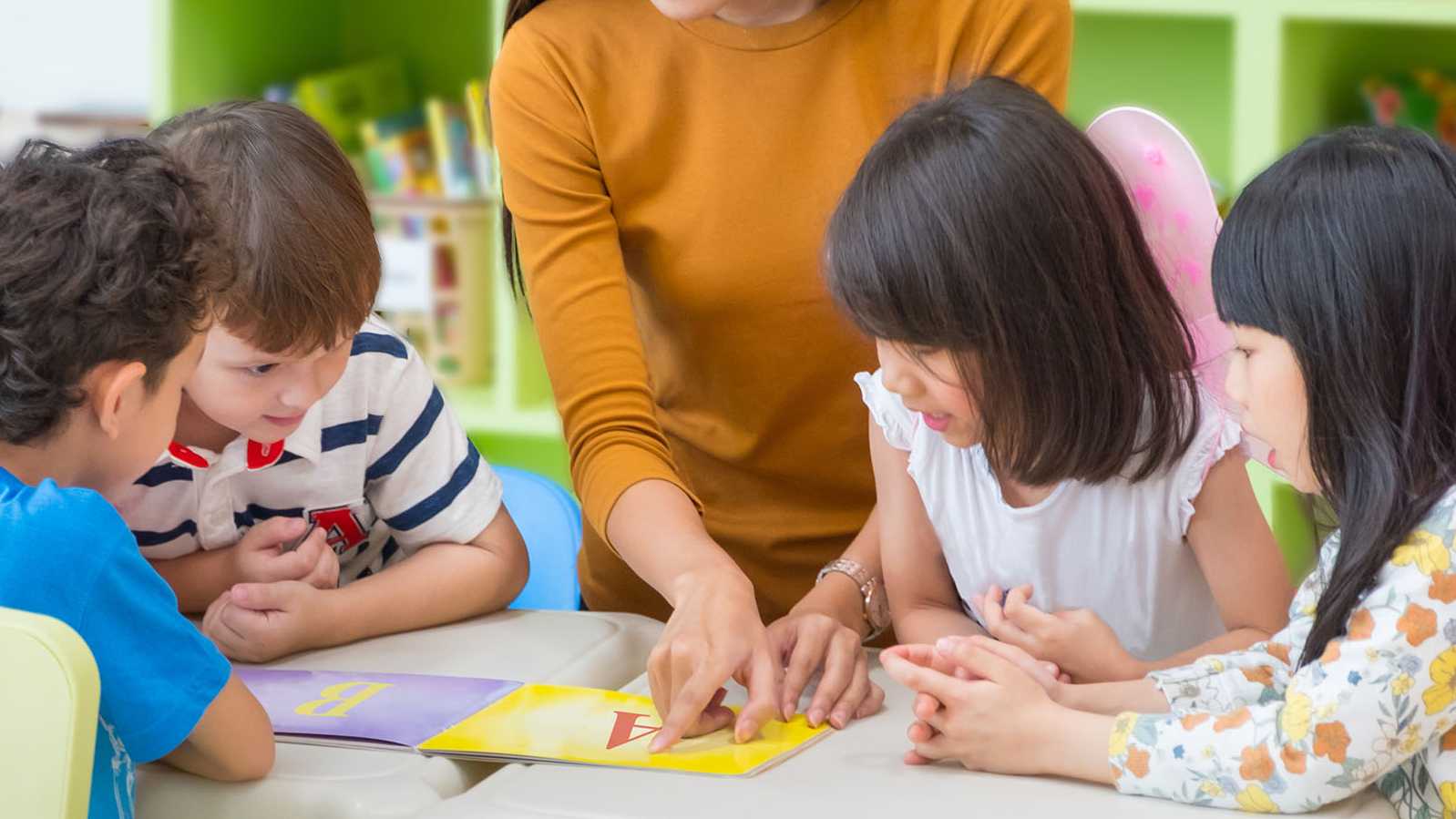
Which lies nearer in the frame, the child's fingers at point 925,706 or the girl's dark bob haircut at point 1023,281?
the child's fingers at point 925,706

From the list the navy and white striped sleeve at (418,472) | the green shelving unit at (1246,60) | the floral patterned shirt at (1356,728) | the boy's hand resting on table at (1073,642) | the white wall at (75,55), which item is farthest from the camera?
the white wall at (75,55)

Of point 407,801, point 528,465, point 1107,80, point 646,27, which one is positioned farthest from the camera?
point 528,465

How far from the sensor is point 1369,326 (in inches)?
32.5

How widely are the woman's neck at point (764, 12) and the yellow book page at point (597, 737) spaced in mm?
513

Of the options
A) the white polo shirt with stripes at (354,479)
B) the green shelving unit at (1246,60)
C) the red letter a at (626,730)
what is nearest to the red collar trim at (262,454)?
the white polo shirt with stripes at (354,479)

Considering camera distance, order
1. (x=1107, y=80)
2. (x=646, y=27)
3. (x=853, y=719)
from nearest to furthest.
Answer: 1. (x=853, y=719)
2. (x=646, y=27)
3. (x=1107, y=80)

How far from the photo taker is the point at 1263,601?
3.34 feet

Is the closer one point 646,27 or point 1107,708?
point 1107,708

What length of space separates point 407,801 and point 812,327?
20.2 inches

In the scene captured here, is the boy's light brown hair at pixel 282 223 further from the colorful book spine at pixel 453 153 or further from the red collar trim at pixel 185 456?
the colorful book spine at pixel 453 153

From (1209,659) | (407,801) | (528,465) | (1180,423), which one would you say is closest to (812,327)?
(1180,423)

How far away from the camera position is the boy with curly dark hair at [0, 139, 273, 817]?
82 centimetres

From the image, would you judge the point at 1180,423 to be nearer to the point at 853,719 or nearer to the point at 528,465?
the point at 853,719

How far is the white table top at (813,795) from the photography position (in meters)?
0.81
